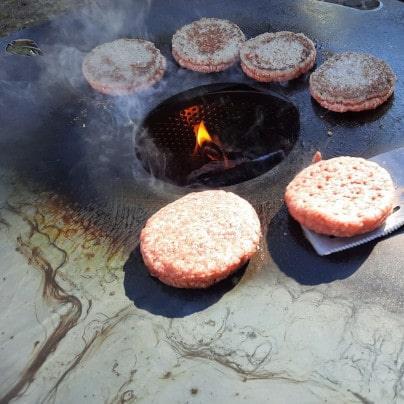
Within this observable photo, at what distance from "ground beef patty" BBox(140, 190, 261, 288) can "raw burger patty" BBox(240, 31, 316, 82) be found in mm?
1357

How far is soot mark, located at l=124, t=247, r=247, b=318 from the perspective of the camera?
2445 mm

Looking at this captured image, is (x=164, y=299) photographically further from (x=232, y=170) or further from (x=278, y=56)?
(x=278, y=56)

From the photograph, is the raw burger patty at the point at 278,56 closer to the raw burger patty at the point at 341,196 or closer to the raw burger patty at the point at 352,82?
the raw burger patty at the point at 352,82

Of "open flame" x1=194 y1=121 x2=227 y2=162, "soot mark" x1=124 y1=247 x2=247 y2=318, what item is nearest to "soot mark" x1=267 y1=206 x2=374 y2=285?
"soot mark" x1=124 y1=247 x2=247 y2=318

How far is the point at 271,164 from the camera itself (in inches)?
132

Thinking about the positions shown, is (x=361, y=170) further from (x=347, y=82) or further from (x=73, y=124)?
(x=73, y=124)

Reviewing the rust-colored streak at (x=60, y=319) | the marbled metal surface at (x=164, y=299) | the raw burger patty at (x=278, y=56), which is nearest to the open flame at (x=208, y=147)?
the marbled metal surface at (x=164, y=299)

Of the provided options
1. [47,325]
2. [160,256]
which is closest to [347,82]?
[160,256]

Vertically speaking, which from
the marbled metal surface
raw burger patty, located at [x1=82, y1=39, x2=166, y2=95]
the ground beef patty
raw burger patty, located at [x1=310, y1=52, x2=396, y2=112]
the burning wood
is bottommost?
the burning wood

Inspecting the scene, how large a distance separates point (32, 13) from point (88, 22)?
2732 millimetres

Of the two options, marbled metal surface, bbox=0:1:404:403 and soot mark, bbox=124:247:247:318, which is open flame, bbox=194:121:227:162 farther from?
soot mark, bbox=124:247:247:318

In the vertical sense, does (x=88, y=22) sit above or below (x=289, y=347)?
above

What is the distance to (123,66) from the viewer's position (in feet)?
13.0

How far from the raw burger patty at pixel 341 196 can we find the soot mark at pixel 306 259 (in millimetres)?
118
